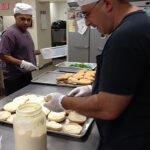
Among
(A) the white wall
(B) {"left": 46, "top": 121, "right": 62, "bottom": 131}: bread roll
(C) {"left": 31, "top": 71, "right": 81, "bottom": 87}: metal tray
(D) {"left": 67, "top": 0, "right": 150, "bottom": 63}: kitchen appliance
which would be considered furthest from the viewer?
(A) the white wall

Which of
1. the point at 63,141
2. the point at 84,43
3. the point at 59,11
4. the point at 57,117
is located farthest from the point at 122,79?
the point at 59,11

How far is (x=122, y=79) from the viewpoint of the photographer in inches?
26.3

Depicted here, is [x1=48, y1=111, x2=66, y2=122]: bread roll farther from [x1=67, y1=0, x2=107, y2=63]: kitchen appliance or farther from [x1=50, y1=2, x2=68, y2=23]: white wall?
[x1=50, y1=2, x2=68, y2=23]: white wall

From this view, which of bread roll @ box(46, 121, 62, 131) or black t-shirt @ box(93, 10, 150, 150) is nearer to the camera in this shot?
black t-shirt @ box(93, 10, 150, 150)

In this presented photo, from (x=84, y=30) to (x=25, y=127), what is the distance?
299 centimetres

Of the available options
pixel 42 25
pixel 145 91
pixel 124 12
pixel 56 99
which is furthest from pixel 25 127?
pixel 42 25

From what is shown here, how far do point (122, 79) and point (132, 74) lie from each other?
4cm

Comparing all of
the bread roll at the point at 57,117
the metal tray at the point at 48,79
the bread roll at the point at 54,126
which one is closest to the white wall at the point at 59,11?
the metal tray at the point at 48,79

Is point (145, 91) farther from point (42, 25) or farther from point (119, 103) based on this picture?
point (42, 25)

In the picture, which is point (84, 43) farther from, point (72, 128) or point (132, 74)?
point (132, 74)

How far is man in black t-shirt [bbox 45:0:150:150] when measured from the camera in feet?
2.16

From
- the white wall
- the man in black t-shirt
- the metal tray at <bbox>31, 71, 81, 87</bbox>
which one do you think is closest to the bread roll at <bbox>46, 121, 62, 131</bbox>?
the man in black t-shirt

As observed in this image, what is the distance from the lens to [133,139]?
0.77 meters

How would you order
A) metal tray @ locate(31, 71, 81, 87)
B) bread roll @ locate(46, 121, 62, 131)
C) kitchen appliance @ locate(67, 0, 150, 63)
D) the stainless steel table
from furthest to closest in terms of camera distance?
kitchen appliance @ locate(67, 0, 150, 63)
metal tray @ locate(31, 71, 81, 87)
bread roll @ locate(46, 121, 62, 131)
the stainless steel table
